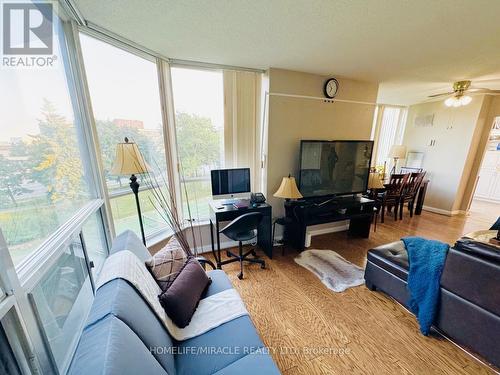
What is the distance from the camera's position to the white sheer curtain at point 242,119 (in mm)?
2496

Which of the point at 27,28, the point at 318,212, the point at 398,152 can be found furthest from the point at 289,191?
the point at 398,152

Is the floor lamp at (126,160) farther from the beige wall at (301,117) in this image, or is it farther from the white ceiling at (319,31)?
the beige wall at (301,117)

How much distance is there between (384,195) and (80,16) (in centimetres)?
466

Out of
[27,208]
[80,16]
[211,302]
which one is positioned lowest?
[211,302]

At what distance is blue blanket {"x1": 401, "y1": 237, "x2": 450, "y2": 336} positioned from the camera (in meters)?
1.48

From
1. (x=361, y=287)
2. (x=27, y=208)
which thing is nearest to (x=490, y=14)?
(x=361, y=287)

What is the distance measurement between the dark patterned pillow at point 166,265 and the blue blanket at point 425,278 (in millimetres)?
1869

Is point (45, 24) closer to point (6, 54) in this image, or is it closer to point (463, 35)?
point (6, 54)

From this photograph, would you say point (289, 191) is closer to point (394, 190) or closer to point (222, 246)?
point (222, 246)

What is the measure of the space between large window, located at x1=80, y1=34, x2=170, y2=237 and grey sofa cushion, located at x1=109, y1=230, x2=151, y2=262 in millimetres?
690

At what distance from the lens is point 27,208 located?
3.28 ft

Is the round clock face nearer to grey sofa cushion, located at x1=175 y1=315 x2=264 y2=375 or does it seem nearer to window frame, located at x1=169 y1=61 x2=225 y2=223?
window frame, located at x1=169 y1=61 x2=225 y2=223

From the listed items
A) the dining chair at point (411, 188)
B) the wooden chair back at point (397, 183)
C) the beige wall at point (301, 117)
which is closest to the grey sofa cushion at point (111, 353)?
the beige wall at point (301, 117)

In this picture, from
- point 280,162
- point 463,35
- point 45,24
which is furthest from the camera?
point 280,162
